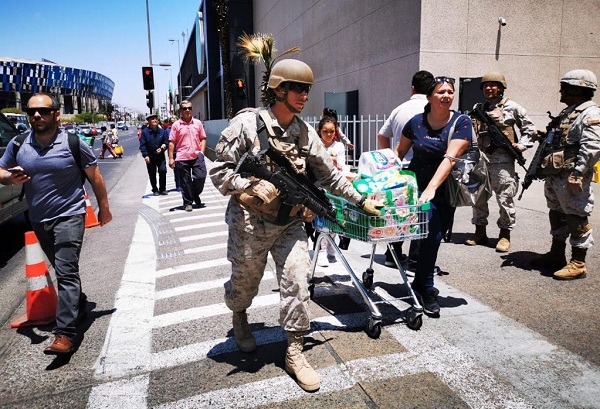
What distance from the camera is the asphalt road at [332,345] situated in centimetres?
301

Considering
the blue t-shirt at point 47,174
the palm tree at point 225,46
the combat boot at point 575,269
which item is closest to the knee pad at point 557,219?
the combat boot at point 575,269

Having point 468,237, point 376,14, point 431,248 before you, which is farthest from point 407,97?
point 431,248

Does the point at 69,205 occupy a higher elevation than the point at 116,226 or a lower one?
higher

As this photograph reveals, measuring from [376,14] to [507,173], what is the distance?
327 inches

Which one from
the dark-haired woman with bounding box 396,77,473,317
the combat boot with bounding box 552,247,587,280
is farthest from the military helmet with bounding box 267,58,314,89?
the combat boot with bounding box 552,247,587,280

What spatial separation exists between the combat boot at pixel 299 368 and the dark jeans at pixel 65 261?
1720 millimetres

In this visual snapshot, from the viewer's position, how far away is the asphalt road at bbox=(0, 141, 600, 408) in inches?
118

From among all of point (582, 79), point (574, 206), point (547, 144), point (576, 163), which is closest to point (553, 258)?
point (574, 206)

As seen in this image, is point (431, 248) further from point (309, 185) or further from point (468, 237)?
point (468, 237)

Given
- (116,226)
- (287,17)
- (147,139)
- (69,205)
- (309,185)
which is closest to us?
(309,185)

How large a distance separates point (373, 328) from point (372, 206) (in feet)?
3.29

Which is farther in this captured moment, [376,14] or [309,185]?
[376,14]

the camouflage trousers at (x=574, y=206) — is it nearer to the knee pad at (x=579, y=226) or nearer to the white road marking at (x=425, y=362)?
the knee pad at (x=579, y=226)

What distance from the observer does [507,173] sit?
243 inches
